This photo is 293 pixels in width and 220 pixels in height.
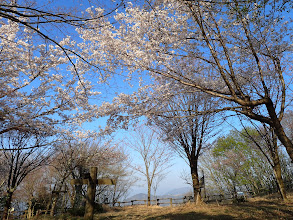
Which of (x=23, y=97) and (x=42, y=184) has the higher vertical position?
(x=23, y=97)

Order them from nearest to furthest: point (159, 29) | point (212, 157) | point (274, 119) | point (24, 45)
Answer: point (274, 119), point (159, 29), point (24, 45), point (212, 157)

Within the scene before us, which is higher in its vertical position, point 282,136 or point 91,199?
point 282,136

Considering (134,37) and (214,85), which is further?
(214,85)

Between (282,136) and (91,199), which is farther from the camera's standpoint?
(91,199)

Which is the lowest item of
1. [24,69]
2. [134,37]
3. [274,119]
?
[274,119]

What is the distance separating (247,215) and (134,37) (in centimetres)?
802

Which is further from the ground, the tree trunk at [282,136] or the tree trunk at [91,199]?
the tree trunk at [282,136]

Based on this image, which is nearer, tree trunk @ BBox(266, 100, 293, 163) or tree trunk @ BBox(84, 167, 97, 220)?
tree trunk @ BBox(266, 100, 293, 163)

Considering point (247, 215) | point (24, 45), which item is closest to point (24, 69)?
point (24, 45)

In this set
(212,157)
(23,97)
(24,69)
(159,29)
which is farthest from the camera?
(212,157)

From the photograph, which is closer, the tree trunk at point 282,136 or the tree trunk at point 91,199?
the tree trunk at point 282,136

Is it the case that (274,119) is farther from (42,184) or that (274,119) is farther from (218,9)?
(42,184)

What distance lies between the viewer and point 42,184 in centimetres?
2253

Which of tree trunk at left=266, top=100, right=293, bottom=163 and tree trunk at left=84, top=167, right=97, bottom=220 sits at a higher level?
tree trunk at left=266, top=100, right=293, bottom=163
